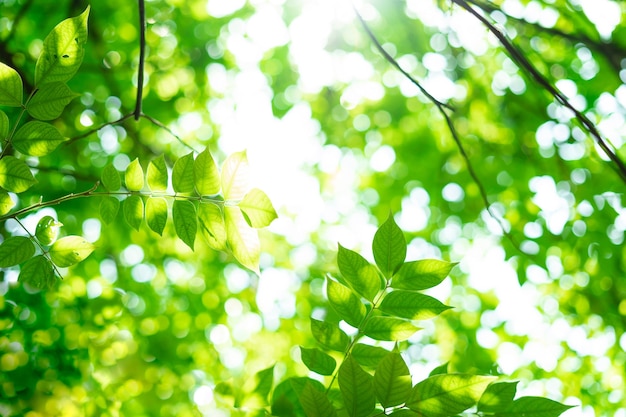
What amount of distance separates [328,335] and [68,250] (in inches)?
31.3

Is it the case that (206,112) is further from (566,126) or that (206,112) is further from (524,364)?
(524,364)

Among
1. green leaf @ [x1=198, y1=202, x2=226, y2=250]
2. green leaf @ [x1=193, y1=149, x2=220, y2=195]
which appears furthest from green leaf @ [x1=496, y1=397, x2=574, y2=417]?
green leaf @ [x1=193, y1=149, x2=220, y2=195]

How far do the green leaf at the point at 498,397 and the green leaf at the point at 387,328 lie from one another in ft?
0.88

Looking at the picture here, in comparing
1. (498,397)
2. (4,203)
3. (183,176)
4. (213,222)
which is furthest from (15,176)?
(498,397)

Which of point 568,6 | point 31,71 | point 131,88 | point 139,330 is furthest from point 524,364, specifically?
point 31,71

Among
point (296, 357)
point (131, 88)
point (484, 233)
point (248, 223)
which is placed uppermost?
point (248, 223)

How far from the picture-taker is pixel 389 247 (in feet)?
4.50

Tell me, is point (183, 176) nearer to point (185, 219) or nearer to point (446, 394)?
point (185, 219)

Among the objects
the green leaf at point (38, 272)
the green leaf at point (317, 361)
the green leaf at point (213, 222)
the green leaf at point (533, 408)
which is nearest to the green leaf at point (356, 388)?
the green leaf at point (317, 361)

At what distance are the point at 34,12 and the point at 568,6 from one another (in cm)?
456

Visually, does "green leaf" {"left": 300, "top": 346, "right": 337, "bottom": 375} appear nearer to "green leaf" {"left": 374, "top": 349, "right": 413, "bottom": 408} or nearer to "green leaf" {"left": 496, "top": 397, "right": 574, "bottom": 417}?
"green leaf" {"left": 374, "top": 349, "right": 413, "bottom": 408}

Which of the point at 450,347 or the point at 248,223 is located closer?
the point at 248,223

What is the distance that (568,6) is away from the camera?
A: 13.9 feet

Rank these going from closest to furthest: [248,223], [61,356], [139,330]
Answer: [248,223] → [61,356] → [139,330]
